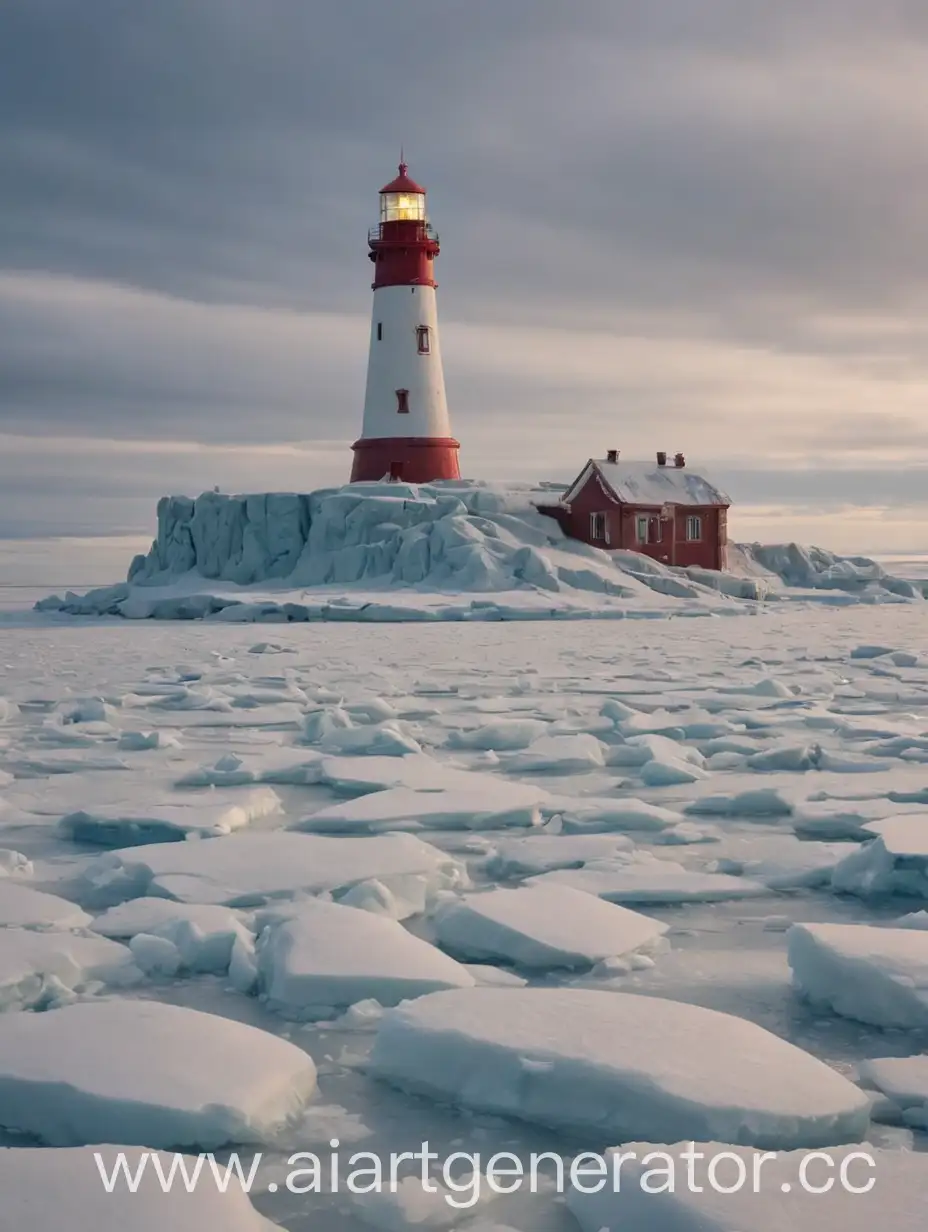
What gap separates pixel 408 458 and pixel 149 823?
2903 centimetres

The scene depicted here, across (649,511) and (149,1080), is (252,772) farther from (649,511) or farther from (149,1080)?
(649,511)

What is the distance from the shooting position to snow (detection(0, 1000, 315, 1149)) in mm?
1810

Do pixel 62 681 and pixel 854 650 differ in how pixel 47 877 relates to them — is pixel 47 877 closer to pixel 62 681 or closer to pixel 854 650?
pixel 62 681

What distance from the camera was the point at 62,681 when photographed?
998cm

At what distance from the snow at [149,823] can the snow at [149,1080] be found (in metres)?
1.81

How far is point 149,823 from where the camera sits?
408 centimetres

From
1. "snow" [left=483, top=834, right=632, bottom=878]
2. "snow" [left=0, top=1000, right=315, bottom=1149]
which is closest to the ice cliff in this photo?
"snow" [left=483, top=834, right=632, bottom=878]

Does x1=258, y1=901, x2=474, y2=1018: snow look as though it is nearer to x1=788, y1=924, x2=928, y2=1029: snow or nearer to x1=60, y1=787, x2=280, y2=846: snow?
x1=788, y1=924, x2=928, y2=1029: snow

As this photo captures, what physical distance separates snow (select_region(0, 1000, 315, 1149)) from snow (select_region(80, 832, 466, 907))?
1058 mm

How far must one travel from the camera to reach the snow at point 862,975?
91.5 inches

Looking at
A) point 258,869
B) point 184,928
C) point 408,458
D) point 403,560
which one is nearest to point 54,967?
point 184,928

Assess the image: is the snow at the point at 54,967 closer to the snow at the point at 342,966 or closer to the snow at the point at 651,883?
the snow at the point at 342,966

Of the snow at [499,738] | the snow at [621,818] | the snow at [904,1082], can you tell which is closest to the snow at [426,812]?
the snow at [621,818]

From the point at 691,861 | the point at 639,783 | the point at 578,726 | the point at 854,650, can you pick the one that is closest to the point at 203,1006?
the point at 691,861
